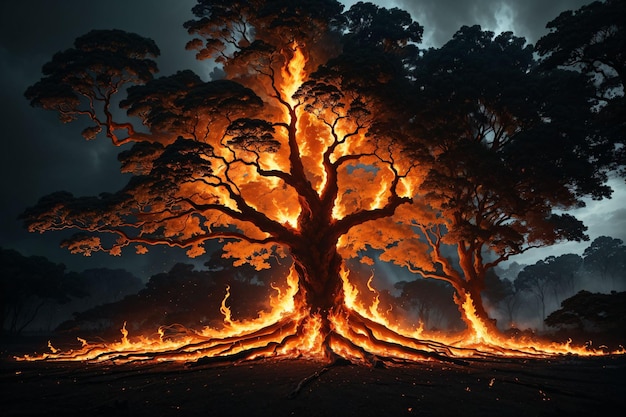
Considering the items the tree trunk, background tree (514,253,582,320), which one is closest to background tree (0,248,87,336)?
the tree trunk

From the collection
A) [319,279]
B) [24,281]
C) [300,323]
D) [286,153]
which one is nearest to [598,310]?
[319,279]

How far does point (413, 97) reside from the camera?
16531 millimetres

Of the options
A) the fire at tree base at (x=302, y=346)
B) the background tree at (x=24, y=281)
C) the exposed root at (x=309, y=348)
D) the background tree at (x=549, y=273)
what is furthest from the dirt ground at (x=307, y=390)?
the background tree at (x=549, y=273)

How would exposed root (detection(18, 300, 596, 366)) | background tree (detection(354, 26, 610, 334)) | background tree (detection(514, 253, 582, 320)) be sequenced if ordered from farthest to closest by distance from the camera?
background tree (detection(514, 253, 582, 320))
background tree (detection(354, 26, 610, 334))
exposed root (detection(18, 300, 596, 366))

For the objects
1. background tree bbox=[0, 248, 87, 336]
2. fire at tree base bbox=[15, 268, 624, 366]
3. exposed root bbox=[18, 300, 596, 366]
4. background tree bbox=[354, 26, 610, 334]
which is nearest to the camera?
exposed root bbox=[18, 300, 596, 366]

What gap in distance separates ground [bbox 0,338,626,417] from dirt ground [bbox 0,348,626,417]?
2 centimetres

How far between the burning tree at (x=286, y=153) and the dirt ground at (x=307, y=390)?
2.19 metres

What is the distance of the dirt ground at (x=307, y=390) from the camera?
688cm

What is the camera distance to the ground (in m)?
6.88

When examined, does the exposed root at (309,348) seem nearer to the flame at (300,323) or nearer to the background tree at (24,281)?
the flame at (300,323)

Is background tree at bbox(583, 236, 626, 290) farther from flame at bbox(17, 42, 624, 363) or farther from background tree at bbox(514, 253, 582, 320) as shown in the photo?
flame at bbox(17, 42, 624, 363)

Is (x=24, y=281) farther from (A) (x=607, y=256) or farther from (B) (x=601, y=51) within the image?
(A) (x=607, y=256)

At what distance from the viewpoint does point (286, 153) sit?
18.3 metres

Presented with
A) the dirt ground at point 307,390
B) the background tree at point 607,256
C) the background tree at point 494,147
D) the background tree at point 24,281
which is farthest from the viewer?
the background tree at point 607,256
